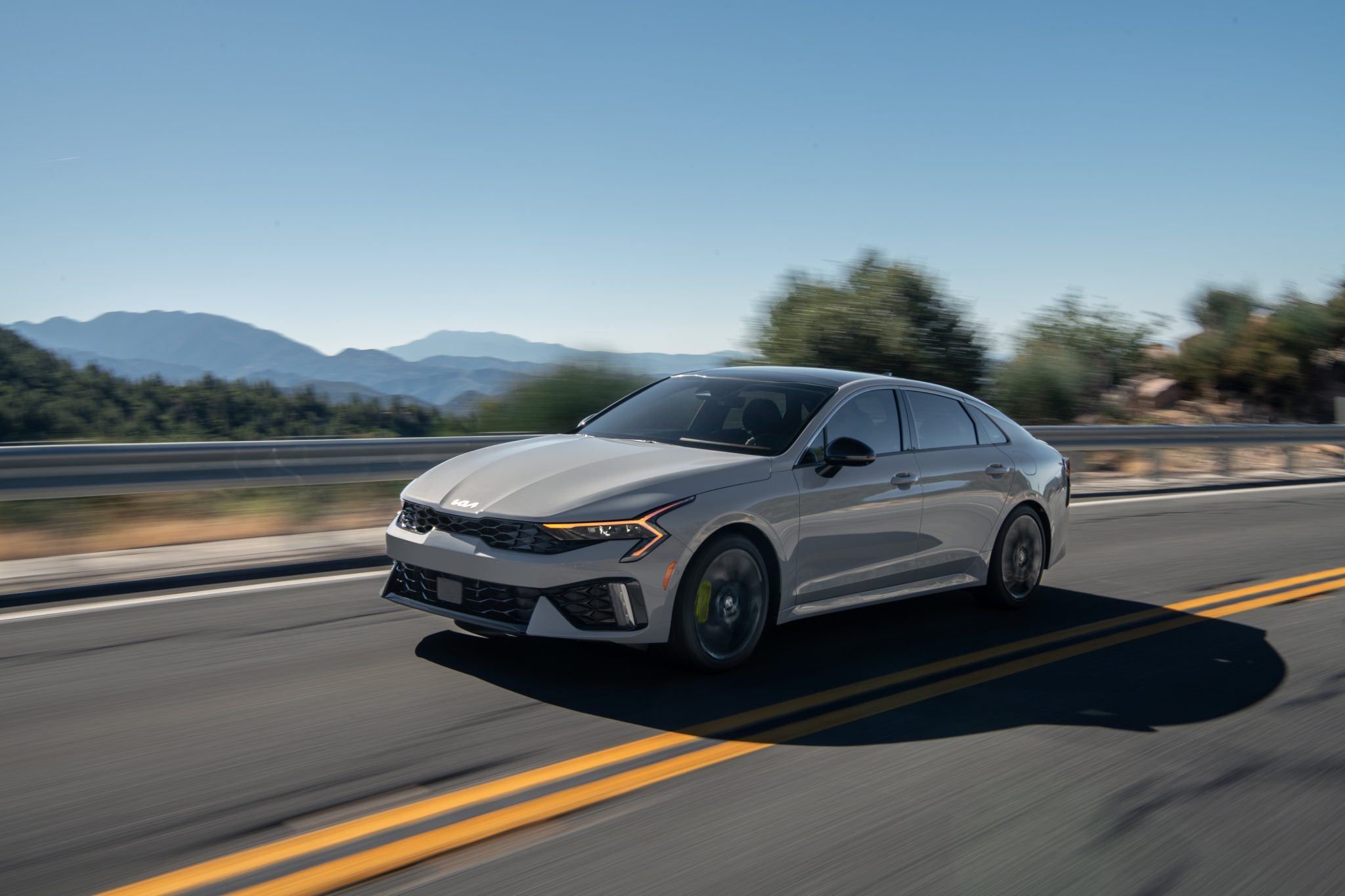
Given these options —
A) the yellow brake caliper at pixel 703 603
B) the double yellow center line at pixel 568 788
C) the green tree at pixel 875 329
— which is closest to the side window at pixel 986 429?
the double yellow center line at pixel 568 788

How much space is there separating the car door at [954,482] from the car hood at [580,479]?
4.85 feet

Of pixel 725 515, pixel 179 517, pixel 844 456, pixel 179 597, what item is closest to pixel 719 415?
pixel 844 456

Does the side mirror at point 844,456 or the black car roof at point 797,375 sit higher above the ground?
the black car roof at point 797,375

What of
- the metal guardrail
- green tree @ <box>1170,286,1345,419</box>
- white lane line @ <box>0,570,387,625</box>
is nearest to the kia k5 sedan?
white lane line @ <box>0,570,387,625</box>

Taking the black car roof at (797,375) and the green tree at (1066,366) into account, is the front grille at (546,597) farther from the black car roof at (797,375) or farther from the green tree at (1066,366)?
the green tree at (1066,366)

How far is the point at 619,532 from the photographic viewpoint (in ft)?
17.0

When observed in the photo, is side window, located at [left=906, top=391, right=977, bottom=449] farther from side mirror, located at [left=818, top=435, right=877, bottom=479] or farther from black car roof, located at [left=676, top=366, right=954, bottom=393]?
side mirror, located at [left=818, top=435, right=877, bottom=479]

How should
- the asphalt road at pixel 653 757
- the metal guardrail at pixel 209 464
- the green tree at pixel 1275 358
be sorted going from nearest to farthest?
the asphalt road at pixel 653 757
the metal guardrail at pixel 209 464
the green tree at pixel 1275 358

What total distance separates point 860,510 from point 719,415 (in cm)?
98

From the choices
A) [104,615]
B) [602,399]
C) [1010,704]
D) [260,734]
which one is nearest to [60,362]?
[602,399]

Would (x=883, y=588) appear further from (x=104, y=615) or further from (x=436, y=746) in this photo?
(x=104, y=615)

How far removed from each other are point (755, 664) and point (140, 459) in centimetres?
516

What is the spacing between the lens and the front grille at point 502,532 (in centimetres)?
514

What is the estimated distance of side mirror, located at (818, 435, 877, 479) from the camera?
606 cm
